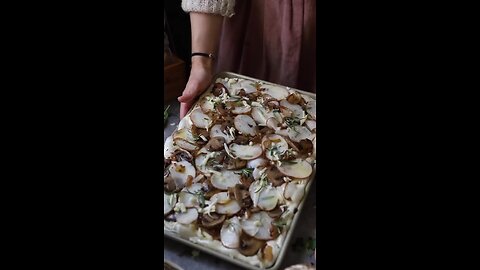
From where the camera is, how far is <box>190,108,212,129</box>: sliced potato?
1.04 metres

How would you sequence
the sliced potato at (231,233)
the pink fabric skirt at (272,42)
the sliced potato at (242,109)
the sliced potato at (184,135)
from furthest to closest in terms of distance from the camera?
the pink fabric skirt at (272,42)
the sliced potato at (242,109)
the sliced potato at (184,135)
the sliced potato at (231,233)

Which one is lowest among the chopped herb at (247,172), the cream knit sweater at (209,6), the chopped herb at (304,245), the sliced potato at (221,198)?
the chopped herb at (304,245)

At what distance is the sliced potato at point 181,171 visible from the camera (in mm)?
897

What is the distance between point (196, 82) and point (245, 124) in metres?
0.21

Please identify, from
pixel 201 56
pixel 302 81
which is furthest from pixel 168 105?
pixel 302 81

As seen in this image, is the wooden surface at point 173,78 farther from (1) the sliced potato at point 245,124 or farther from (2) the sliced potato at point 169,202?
(2) the sliced potato at point 169,202

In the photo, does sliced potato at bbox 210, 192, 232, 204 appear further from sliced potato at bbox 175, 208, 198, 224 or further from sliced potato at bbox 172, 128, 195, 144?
sliced potato at bbox 172, 128, 195, 144

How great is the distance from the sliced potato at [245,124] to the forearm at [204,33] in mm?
232

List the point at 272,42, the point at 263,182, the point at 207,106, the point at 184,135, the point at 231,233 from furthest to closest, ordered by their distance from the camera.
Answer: the point at 272,42 → the point at 207,106 → the point at 184,135 → the point at 263,182 → the point at 231,233

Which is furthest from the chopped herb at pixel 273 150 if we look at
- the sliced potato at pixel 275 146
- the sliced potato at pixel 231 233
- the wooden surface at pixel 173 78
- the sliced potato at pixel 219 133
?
the wooden surface at pixel 173 78

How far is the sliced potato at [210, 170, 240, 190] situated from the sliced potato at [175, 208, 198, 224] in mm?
82

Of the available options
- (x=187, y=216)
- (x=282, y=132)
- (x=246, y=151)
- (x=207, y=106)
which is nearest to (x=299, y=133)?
(x=282, y=132)

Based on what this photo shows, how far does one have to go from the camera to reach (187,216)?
2.70ft

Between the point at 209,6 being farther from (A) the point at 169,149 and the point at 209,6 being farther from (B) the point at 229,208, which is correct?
(B) the point at 229,208
